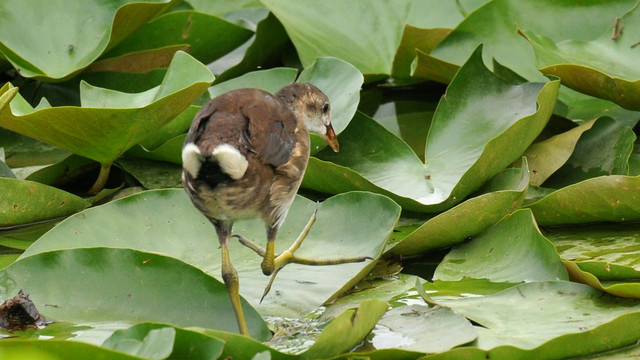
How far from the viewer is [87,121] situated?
9.64 feet

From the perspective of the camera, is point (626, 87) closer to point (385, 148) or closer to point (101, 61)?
point (385, 148)

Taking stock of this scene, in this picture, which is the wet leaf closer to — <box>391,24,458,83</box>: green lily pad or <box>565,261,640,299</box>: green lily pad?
<box>391,24,458,83</box>: green lily pad

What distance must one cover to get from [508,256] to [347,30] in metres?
1.38

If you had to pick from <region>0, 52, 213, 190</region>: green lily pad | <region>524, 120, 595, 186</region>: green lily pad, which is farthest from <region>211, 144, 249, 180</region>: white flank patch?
<region>524, 120, 595, 186</region>: green lily pad

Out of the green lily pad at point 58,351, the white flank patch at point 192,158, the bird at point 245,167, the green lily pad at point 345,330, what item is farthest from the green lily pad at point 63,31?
the green lily pad at point 345,330

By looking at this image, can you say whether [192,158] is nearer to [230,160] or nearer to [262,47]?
[230,160]

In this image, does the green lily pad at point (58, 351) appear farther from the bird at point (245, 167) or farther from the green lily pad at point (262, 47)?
the green lily pad at point (262, 47)

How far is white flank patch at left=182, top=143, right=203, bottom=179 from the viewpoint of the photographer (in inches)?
87.0

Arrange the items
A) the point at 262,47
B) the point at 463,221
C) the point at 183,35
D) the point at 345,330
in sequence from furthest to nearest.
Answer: the point at 262,47 → the point at 183,35 → the point at 463,221 → the point at 345,330

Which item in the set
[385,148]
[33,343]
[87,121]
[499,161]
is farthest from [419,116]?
[33,343]

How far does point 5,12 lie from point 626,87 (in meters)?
2.25

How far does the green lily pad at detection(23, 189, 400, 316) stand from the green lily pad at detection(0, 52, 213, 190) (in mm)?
251

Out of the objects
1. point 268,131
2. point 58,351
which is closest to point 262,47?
point 268,131

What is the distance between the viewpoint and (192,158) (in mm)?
2217
